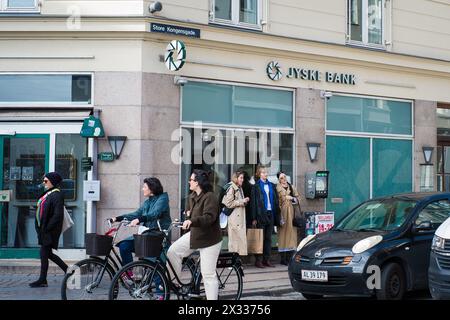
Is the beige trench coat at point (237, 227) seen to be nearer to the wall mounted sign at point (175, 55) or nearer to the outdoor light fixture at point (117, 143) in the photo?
the outdoor light fixture at point (117, 143)

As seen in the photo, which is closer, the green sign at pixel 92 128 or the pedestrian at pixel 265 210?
the green sign at pixel 92 128

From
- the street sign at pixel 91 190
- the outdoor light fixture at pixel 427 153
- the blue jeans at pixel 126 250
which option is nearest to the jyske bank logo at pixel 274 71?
the street sign at pixel 91 190

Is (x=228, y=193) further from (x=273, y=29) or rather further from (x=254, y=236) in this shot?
(x=273, y=29)

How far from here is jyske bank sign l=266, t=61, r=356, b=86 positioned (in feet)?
46.8

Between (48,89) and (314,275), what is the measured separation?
20.9 ft

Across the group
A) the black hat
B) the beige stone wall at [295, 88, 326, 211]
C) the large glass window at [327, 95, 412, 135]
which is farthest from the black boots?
the large glass window at [327, 95, 412, 135]

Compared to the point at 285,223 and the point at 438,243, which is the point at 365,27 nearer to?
the point at 285,223

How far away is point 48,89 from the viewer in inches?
501

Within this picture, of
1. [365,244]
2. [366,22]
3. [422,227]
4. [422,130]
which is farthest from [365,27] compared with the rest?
[365,244]

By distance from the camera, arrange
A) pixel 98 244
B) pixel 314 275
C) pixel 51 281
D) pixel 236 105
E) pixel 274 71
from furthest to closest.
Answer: pixel 274 71 → pixel 236 105 → pixel 51 281 → pixel 314 275 → pixel 98 244

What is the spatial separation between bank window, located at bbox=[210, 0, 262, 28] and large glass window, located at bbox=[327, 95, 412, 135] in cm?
259

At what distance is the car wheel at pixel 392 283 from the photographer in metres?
9.02
